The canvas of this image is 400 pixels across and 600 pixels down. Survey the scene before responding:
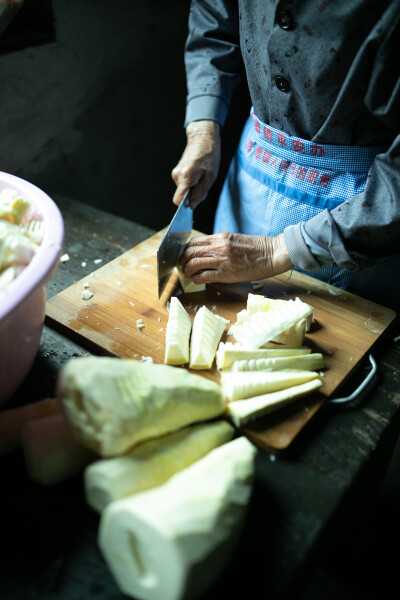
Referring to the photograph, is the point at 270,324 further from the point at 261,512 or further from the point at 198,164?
the point at 198,164

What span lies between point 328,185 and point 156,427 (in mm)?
1039

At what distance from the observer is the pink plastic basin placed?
91cm

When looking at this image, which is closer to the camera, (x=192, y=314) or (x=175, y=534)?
(x=175, y=534)

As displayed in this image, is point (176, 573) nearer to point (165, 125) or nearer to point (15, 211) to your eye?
point (15, 211)

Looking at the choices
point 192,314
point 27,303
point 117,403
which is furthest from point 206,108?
point 117,403

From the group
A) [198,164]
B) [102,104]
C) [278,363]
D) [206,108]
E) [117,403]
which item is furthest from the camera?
[102,104]

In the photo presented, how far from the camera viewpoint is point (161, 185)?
3.34 meters

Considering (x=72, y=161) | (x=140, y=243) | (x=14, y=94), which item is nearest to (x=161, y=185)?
(x=72, y=161)

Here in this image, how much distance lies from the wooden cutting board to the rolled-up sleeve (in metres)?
0.66

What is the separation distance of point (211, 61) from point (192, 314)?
1.06 meters

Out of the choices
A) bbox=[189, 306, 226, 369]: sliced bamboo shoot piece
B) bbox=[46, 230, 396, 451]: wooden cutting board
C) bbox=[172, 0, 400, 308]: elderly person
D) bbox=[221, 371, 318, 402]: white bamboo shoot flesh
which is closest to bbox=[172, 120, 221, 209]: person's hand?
bbox=[172, 0, 400, 308]: elderly person

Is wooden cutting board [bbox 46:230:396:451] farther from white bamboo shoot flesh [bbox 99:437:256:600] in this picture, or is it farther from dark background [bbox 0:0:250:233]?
dark background [bbox 0:0:250:233]

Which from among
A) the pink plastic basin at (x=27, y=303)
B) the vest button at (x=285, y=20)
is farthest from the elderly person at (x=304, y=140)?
the pink plastic basin at (x=27, y=303)

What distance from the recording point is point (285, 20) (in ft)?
4.53
